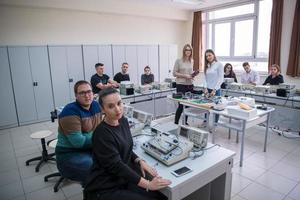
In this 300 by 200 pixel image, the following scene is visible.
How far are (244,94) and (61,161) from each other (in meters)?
3.71

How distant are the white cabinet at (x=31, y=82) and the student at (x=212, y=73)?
141 inches

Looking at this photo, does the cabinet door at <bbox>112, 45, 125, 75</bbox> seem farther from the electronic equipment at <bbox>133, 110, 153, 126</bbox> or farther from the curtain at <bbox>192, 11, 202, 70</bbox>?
the electronic equipment at <bbox>133, 110, 153, 126</bbox>

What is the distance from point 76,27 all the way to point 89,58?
919 mm

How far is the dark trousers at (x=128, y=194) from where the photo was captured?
1374 mm

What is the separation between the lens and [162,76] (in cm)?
721

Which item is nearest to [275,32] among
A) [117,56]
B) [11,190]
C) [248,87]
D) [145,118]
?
[248,87]

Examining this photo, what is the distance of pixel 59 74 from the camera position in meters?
5.18

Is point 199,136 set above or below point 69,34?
below

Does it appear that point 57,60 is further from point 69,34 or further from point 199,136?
point 199,136

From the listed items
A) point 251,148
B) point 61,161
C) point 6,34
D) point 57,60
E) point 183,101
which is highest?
point 6,34

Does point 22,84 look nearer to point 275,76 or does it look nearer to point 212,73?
point 212,73

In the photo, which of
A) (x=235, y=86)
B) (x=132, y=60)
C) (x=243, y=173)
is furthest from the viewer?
(x=132, y=60)

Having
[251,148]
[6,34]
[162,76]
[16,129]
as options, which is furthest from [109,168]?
[162,76]

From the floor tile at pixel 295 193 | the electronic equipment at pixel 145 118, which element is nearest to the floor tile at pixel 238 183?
the floor tile at pixel 295 193
